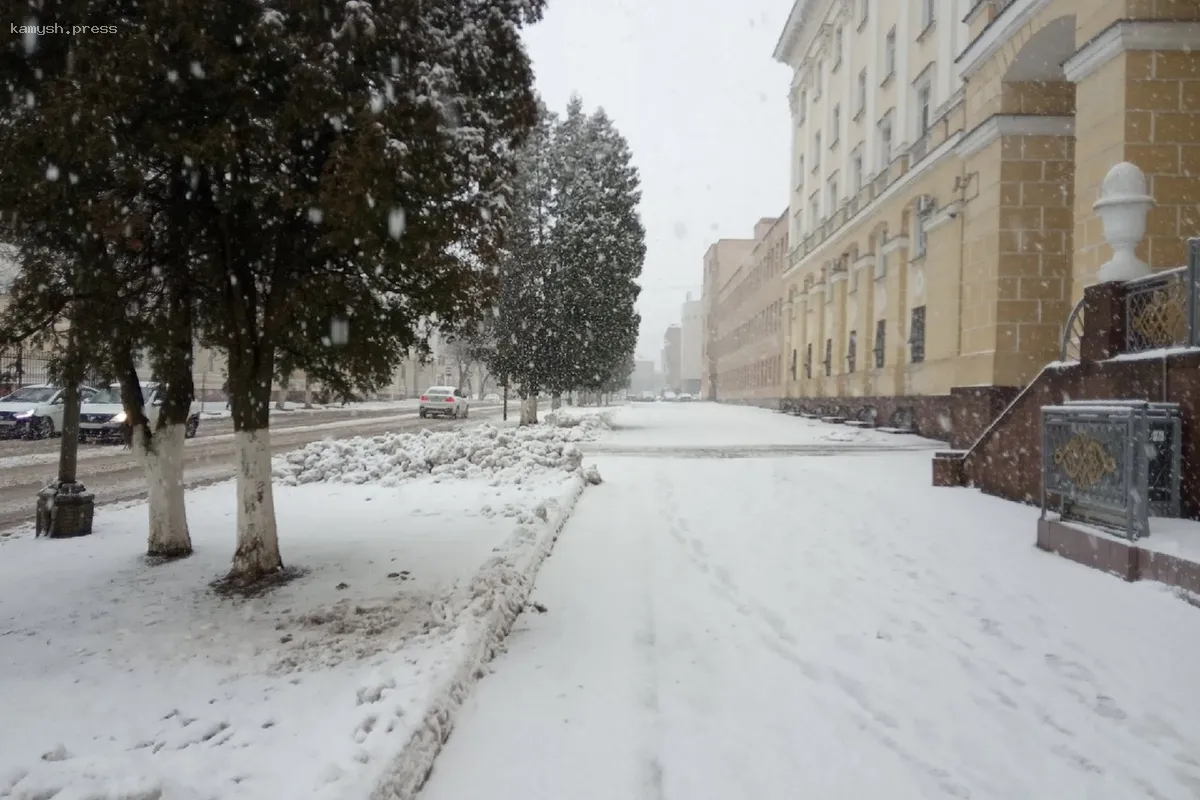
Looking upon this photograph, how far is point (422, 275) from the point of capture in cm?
577

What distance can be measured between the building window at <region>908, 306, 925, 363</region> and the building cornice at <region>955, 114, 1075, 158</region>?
6.66 m

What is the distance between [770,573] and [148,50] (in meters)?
5.58

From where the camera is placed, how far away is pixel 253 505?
19.0 feet

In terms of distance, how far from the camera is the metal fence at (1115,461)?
5.56 metres

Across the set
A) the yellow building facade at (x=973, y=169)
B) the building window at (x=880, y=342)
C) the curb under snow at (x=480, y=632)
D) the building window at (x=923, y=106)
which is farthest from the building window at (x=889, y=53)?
the curb under snow at (x=480, y=632)

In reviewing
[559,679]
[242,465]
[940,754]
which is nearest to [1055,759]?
[940,754]

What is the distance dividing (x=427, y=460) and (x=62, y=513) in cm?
533

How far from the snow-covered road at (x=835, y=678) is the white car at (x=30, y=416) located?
1894 centimetres

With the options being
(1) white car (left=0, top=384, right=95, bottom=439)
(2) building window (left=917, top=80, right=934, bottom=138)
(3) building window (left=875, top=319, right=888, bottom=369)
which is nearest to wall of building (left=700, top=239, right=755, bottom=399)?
(3) building window (left=875, top=319, right=888, bottom=369)

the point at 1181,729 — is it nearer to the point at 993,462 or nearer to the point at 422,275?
the point at 422,275

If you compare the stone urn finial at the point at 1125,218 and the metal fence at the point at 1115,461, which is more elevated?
the stone urn finial at the point at 1125,218

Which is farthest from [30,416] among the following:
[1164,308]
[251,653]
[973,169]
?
[1164,308]

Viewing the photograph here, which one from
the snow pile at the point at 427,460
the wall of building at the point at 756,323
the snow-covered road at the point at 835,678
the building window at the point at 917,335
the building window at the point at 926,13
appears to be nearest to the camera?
the snow-covered road at the point at 835,678

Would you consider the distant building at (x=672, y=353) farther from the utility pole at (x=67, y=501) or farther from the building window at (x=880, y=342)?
the utility pole at (x=67, y=501)
